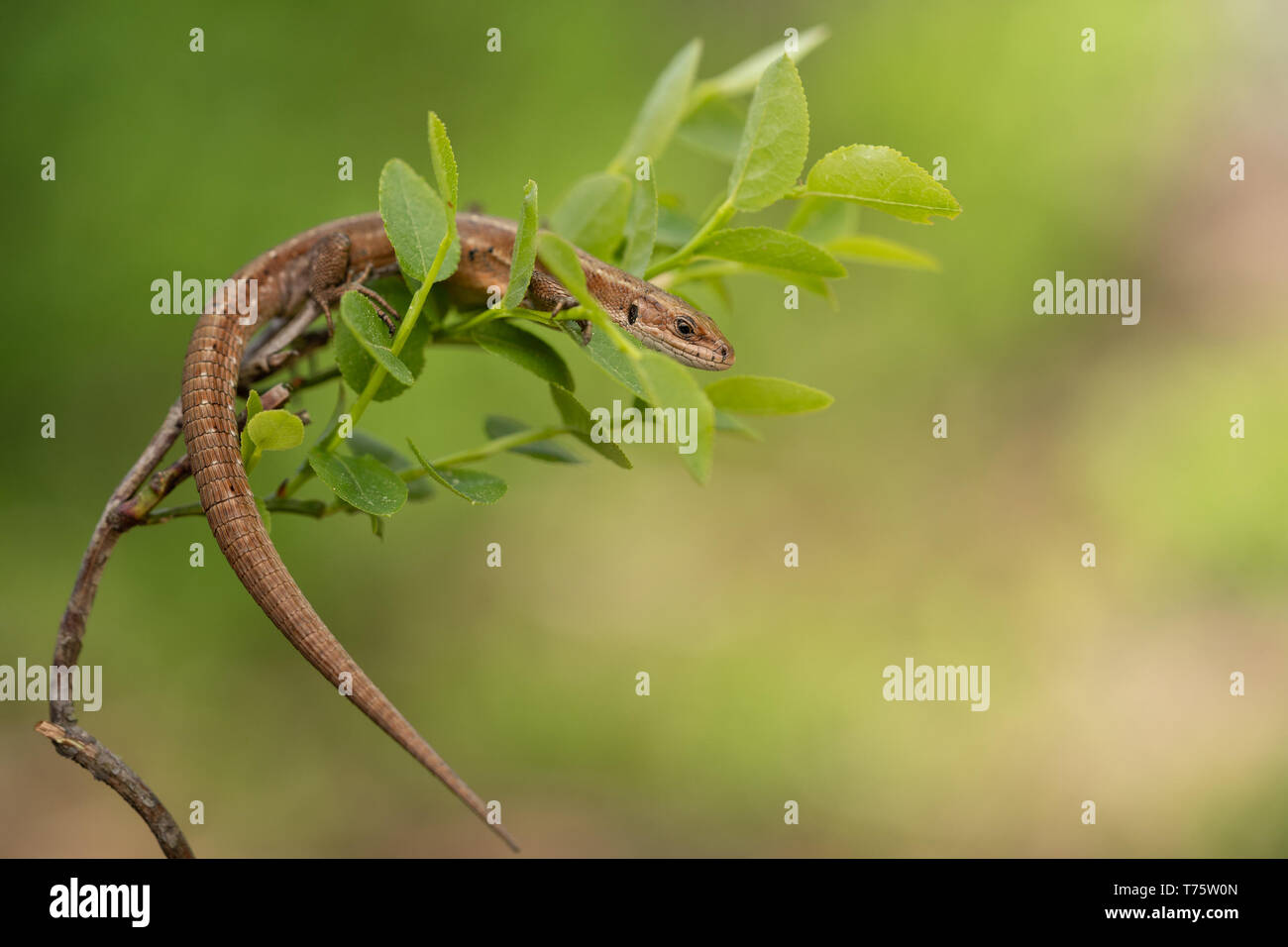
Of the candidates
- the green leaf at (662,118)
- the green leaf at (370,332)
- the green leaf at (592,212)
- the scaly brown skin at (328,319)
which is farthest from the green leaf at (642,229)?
the green leaf at (662,118)

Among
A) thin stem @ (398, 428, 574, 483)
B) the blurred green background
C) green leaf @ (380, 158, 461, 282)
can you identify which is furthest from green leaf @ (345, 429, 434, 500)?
the blurred green background

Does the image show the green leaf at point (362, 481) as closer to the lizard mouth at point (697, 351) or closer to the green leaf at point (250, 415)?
the green leaf at point (250, 415)

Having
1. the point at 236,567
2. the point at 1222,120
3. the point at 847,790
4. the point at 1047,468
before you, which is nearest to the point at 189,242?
the point at 236,567

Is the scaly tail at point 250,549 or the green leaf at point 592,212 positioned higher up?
the green leaf at point 592,212

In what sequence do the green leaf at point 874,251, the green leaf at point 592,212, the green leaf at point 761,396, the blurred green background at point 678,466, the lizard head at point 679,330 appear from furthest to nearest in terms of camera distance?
the blurred green background at point 678,466, the lizard head at point 679,330, the green leaf at point 874,251, the green leaf at point 592,212, the green leaf at point 761,396

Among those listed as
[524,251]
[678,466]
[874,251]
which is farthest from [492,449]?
[678,466]

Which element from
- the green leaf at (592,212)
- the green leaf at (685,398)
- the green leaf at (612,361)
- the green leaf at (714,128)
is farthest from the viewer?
the green leaf at (714,128)

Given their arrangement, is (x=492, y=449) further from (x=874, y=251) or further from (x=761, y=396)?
(x=874, y=251)
